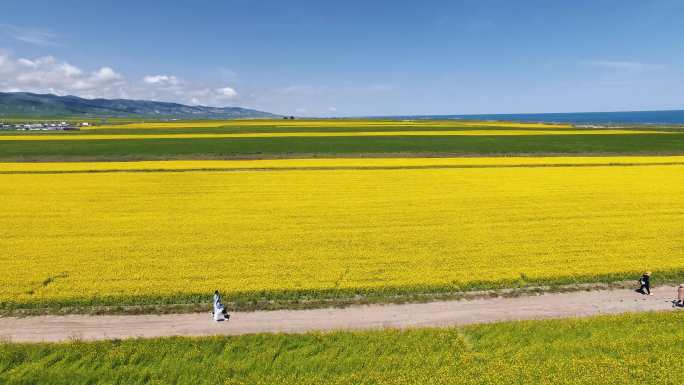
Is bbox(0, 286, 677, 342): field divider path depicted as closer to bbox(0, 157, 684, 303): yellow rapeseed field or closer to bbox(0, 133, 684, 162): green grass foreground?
bbox(0, 157, 684, 303): yellow rapeseed field

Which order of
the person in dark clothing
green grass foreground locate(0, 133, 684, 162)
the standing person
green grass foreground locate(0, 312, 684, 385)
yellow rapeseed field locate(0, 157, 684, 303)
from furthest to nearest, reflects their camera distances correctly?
green grass foreground locate(0, 133, 684, 162) → yellow rapeseed field locate(0, 157, 684, 303) → the person in dark clothing → the standing person → green grass foreground locate(0, 312, 684, 385)

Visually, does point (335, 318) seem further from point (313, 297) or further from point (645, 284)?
point (645, 284)

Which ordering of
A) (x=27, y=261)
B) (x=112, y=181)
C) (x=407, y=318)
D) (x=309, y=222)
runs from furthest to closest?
1. (x=112, y=181)
2. (x=309, y=222)
3. (x=27, y=261)
4. (x=407, y=318)

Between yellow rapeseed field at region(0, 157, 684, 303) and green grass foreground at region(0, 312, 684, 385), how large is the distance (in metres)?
3.39

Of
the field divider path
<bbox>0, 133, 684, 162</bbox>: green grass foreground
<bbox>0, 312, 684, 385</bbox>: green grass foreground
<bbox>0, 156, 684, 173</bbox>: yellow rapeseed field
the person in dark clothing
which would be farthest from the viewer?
<bbox>0, 133, 684, 162</bbox>: green grass foreground

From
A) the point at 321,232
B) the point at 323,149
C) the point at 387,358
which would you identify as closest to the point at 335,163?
the point at 323,149

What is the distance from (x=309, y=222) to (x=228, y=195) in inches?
412

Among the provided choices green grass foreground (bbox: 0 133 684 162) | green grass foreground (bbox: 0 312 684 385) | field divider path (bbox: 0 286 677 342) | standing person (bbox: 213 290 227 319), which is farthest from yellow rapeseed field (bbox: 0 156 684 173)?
green grass foreground (bbox: 0 312 684 385)

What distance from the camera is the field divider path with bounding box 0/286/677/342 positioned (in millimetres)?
13148

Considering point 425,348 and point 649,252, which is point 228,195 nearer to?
point 425,348

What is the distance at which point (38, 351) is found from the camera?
11.7 metres

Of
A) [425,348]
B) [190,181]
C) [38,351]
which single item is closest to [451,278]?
[425,348]

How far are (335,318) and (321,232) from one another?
29.8ft

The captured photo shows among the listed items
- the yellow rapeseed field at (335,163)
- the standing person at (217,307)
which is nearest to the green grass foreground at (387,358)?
the standing person at (217,307)
